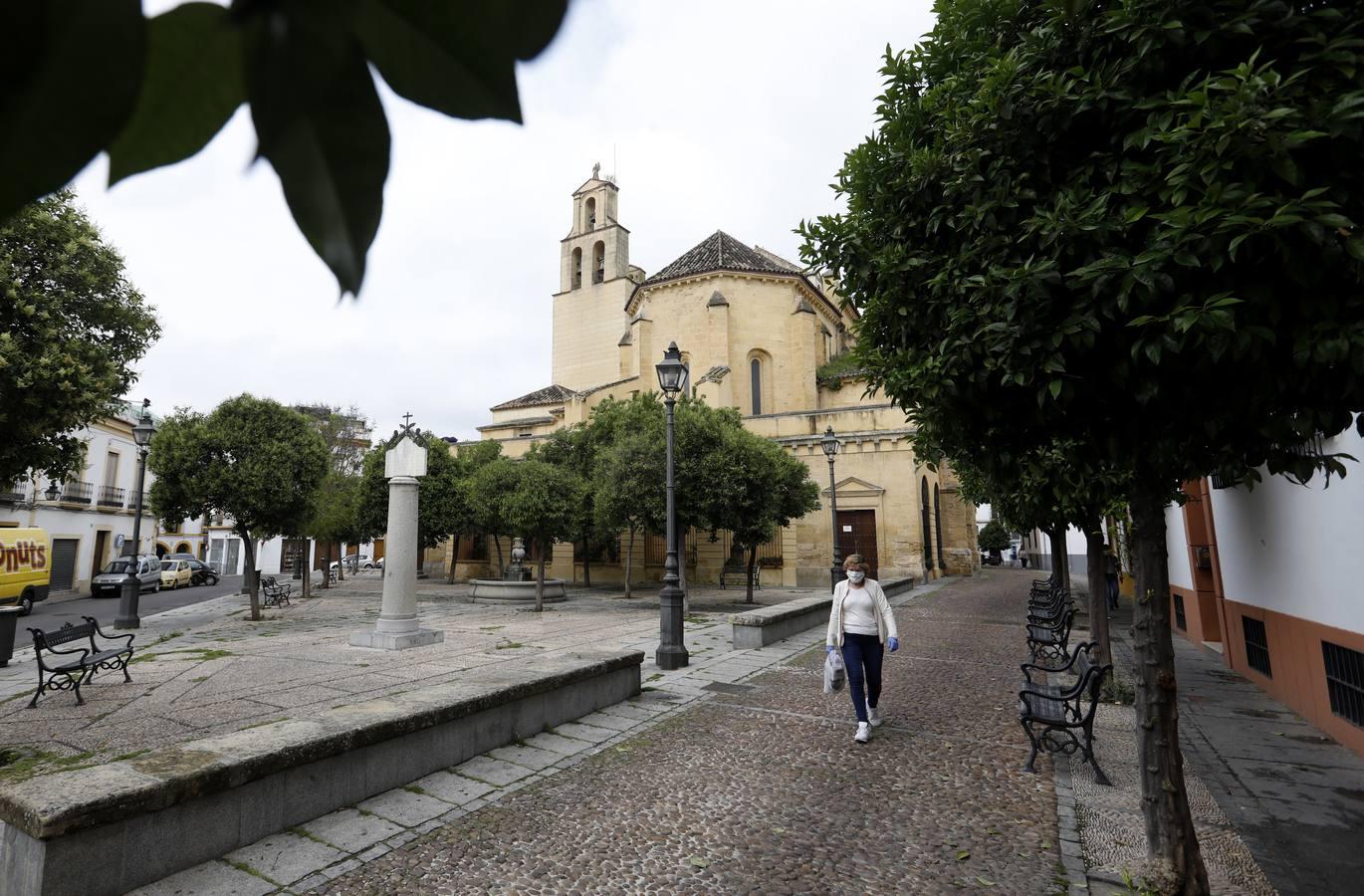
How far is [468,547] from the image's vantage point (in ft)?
118

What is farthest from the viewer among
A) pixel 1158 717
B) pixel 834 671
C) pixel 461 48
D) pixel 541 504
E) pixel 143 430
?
pixel 541 504

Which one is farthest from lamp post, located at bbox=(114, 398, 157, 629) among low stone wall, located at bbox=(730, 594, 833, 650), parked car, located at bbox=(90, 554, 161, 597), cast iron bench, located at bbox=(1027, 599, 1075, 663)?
cast iron bench, located at bbox=(1027, 599, 1075, 663)

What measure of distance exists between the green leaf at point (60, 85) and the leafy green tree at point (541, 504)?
60.8ft

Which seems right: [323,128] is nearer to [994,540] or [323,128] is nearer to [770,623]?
[770,623]

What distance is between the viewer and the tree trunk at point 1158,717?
12.0 feet

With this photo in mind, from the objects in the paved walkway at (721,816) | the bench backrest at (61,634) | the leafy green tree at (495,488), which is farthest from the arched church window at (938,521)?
the bench backrest at (61,634)

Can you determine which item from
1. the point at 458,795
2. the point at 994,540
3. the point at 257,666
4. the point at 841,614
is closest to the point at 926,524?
the point at 841,614

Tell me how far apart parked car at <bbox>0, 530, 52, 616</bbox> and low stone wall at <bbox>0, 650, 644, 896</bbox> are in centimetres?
1873

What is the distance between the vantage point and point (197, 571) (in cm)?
3095

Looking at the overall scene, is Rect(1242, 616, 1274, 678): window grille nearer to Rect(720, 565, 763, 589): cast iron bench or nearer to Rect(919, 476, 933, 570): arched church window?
Rect(720, 565, 763, 589): cast iron bench

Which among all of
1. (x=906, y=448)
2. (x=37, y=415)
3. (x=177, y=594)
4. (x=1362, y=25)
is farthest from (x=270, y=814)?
(x=177, y=594)

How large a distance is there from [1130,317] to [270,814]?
5.45 metres

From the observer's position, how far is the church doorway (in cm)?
2669

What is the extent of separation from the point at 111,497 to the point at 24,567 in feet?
42.8
